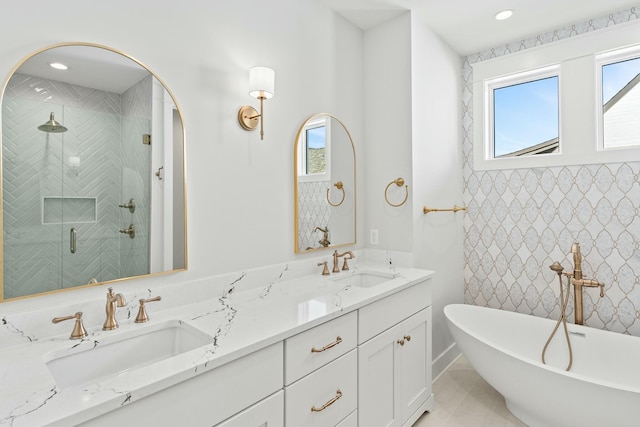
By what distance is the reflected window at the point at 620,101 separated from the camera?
8.09 feet

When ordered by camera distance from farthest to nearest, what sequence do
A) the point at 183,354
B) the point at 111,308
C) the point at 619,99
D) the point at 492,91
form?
the point at 492,91 < the point at 619,99 < the point at 111,308 < the point at 183,354

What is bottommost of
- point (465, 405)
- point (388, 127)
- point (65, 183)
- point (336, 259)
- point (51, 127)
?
point (465, 405)

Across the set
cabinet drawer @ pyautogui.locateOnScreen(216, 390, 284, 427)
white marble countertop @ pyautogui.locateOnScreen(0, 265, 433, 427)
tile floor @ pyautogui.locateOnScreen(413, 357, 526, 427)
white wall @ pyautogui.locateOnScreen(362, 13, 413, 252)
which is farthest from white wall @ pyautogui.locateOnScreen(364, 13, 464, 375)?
cabinet drawer @ pyautogui.locateOnScreen(216, 390, 284, 427)

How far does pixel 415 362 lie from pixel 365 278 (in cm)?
59

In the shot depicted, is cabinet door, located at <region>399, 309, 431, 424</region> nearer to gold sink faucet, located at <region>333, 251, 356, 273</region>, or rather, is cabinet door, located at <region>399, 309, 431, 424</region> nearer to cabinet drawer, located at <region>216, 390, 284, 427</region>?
gold sink faucet, located at <region>333, 251, 356, 273</region>

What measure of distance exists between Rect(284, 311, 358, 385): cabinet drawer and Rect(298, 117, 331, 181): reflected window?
38.0 inches

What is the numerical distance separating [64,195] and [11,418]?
0.75m

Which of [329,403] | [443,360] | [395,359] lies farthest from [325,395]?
[443,360]

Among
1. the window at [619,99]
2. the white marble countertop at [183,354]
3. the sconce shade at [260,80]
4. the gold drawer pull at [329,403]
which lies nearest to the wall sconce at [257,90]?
the sconce shade at [260,80]

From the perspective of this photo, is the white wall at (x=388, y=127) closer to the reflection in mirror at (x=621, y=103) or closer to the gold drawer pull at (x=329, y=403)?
the gold drawer pull at (x=329, y=403)

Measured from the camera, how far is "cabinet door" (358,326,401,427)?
1636mm

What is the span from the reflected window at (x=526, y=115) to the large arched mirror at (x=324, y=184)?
4.97 feet

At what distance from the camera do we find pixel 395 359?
1866mm

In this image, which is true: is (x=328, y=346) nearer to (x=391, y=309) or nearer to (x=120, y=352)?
(x=391, y=309)
